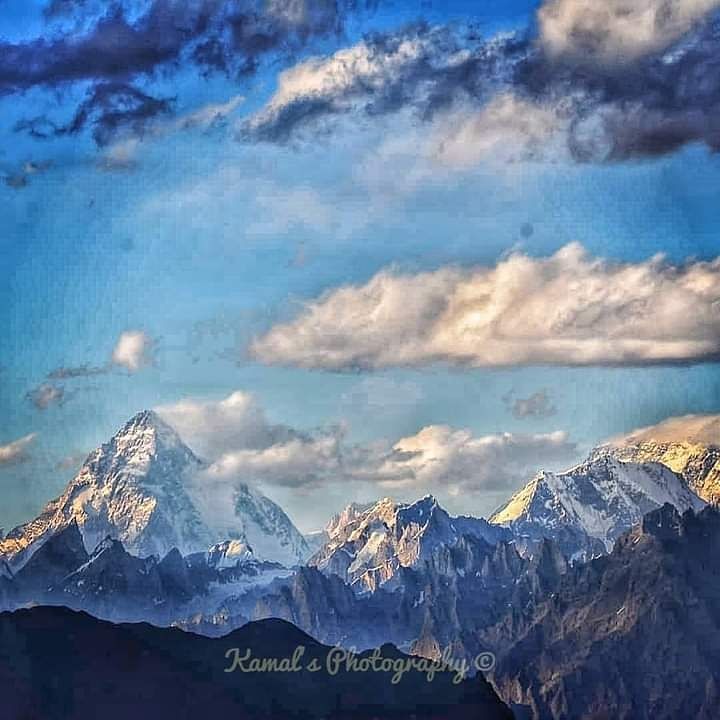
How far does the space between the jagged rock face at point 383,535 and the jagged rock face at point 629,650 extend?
3.66ft

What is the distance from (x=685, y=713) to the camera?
1488 centimetres

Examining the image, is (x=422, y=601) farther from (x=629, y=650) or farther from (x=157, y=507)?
(x=157, y=507)

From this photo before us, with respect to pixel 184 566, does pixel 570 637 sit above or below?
below

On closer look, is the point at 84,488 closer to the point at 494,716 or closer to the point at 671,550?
the point at 494,716

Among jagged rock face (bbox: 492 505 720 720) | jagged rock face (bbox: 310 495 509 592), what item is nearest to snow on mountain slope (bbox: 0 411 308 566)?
jagged rock face (bbox: 310 495 509 592)

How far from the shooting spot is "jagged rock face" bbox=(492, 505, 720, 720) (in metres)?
14.8

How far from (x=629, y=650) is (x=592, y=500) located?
4.69ft

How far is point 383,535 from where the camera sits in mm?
14977

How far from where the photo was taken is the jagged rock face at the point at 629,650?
14.8 m

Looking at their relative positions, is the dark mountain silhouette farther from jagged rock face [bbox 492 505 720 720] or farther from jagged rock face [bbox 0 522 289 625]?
jagged rock face [bbox 492 505 720 720]

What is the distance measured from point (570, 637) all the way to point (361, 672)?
199cm

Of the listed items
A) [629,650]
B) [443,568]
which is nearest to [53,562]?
[443,568]

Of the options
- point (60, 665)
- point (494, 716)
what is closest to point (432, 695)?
point (494, 716)
